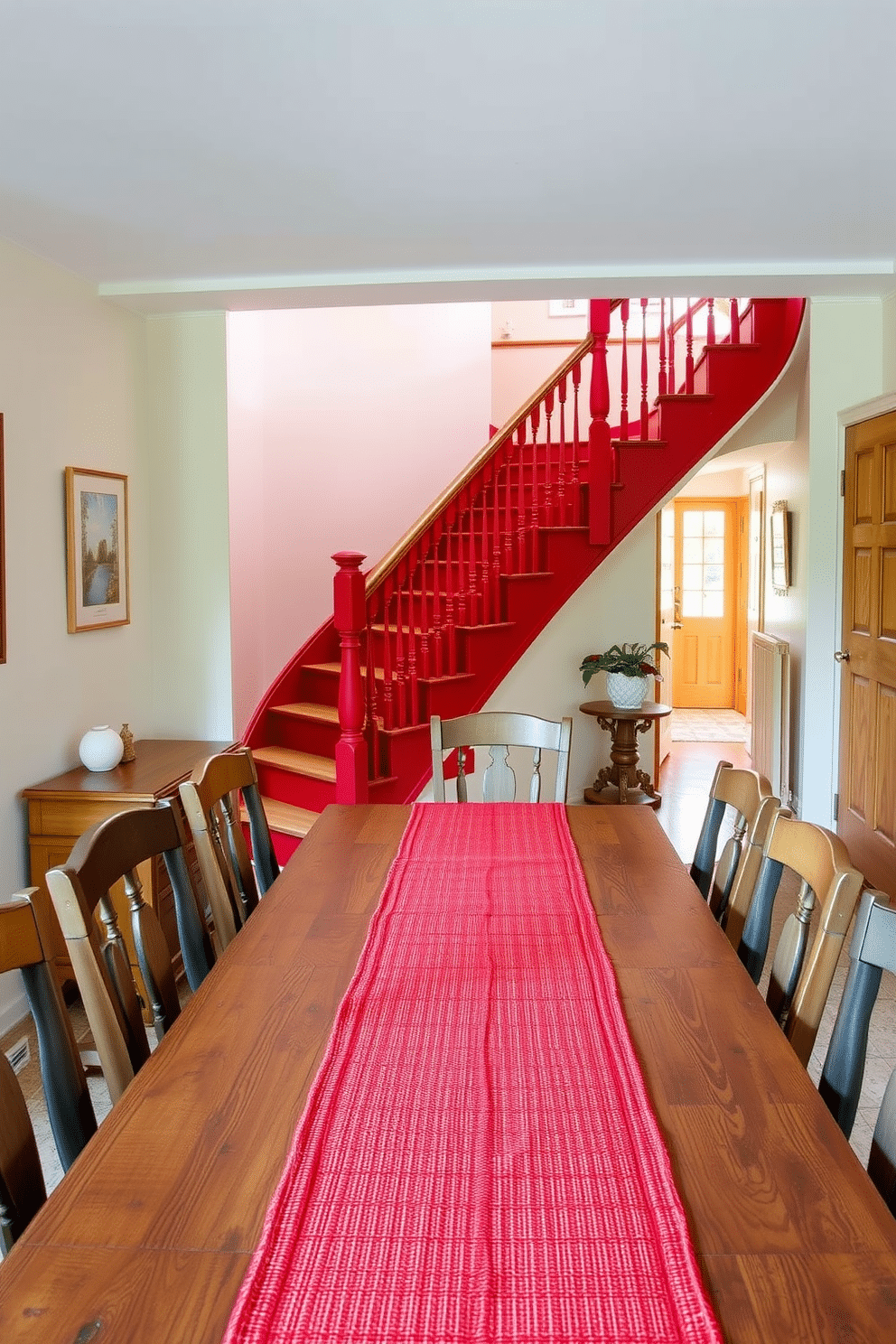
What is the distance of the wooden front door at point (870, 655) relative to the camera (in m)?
4.45

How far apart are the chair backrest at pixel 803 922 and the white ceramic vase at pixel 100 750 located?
266 centimetres

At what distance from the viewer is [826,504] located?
501 centimetres

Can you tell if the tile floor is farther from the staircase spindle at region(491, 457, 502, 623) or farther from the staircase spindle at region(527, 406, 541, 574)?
the staircase spindle at region(527, 406, 541, 574)

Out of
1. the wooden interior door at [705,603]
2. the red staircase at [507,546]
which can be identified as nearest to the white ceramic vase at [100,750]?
the red staircase at [507,546]

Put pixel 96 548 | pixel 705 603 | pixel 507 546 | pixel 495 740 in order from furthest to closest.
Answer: pixel 705 603 < pixel 507 546 < pixel 96 548 < pixel 495 740

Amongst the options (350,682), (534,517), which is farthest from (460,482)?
(350,682)

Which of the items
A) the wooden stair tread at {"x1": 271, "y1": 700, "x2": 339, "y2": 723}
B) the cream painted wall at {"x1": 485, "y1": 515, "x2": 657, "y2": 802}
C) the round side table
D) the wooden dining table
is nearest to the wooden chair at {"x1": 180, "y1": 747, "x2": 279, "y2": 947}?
the wooden dining table

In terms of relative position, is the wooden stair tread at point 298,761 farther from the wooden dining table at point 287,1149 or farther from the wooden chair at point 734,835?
the wooden dining table at point 287,1149

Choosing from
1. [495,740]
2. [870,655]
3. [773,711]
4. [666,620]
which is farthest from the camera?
[666,620]

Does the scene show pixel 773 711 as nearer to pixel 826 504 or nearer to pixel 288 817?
pixel 826 504

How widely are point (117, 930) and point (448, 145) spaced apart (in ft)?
7.45

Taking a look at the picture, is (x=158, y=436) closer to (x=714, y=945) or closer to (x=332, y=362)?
(x=332, y=362)

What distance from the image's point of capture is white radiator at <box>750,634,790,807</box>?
6.25 metres

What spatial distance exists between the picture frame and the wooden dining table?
16.1 ft
